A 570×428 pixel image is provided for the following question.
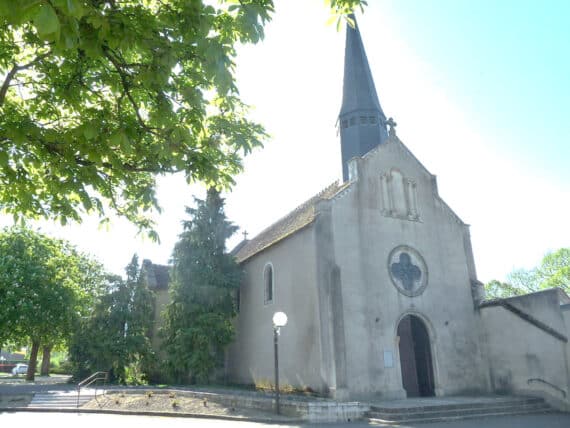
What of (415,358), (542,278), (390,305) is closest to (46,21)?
(390,305)

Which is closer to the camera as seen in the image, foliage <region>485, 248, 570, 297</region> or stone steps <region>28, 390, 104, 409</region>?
stone steps <region>28, 390, 104, 409</region>

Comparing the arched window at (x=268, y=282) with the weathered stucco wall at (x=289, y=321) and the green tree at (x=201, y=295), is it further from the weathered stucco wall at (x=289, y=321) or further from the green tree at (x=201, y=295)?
the green tree at (x=201, y=295)

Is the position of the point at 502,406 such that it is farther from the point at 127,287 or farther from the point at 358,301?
the point at 127,287

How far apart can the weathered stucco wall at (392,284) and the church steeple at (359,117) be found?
82.7 inches

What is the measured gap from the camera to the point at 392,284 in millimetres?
19312

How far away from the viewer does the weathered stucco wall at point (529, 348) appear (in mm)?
17438

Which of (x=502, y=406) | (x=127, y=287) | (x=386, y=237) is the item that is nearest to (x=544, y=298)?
(x=502, y=406)

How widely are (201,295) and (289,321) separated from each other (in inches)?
237

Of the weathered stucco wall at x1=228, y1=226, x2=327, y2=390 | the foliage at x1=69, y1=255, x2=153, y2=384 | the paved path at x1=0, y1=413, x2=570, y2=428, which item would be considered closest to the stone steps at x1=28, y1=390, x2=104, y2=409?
the paved path at x1=0, y1=413, x2=570, y2=428

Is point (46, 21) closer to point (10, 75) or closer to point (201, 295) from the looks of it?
point (10, 75)

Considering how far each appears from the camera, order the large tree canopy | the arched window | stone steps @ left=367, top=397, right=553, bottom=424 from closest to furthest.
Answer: the large tree canopy, stone steps @ left=367, top=397, right=553, bottom=424, the arched window

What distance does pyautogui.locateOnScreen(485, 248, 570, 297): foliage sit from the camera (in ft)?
146

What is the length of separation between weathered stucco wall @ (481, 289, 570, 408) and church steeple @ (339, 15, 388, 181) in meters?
10.1

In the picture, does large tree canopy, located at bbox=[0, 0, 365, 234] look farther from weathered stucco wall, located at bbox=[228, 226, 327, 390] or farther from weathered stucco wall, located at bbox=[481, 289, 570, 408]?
weathered stucco wall, located at bbox=[481, 289, 570, 408]
